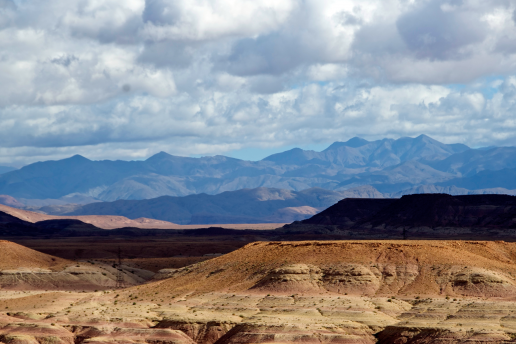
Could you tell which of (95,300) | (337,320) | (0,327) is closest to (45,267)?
(95,300)

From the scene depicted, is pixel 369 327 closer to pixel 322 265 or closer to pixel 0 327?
pixel 322 265

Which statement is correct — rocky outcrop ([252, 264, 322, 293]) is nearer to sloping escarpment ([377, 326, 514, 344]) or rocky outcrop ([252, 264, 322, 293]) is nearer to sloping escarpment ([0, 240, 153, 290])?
sloping escarpment ([377, 326, 514, 344])

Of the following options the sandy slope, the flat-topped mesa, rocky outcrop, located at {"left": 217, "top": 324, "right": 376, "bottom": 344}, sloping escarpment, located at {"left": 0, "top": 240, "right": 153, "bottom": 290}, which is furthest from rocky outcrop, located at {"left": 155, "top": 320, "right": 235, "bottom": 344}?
the sandy slope

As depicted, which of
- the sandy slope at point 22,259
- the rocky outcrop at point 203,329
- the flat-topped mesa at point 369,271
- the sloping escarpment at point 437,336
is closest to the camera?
the sloping escarpment at point 437,336

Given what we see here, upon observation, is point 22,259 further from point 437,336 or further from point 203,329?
point 437,336

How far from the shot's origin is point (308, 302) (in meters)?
72.3

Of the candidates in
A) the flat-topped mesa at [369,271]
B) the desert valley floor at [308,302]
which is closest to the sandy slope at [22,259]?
the desert valley floor at [308,302]

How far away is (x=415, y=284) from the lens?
7519cm

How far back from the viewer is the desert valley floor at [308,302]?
63.3 metres

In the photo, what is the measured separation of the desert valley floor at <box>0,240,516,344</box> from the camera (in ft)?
208

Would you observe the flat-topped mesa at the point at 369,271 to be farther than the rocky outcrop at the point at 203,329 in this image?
Yes

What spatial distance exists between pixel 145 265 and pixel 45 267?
21866mm

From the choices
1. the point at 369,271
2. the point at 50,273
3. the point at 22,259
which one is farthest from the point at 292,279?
the point at 22,259

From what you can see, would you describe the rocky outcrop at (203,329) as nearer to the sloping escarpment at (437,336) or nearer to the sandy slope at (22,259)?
the sloping escarpment at (437,336)
